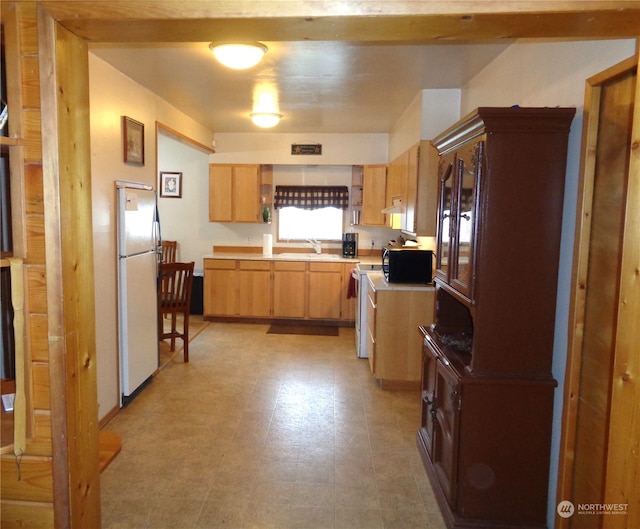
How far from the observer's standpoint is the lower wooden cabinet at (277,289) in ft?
19.4

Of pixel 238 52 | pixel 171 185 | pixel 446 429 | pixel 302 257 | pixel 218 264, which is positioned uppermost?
pixel 238 52

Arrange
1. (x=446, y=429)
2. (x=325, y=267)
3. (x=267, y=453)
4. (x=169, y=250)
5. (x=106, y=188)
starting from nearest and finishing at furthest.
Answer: (x=446, y=429) → (x=267, y=453) → (x=106, y=188) → (x=325, y=267) → (x=169, y=250)

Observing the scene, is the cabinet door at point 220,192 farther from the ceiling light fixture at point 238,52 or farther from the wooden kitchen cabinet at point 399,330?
the ceiling light fixture at point 238,52

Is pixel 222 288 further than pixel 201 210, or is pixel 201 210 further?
pixel 201 210

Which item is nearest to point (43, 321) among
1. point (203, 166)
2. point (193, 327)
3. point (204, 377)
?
point (204, 377)

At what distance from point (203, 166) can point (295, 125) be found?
5.45 feet

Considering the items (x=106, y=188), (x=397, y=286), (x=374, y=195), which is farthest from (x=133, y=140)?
(x=374, y=195)

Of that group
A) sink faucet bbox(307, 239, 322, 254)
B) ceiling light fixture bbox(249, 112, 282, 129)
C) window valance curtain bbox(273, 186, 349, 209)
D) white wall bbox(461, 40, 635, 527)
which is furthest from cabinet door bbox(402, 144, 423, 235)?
sink faucet bbox(307, 239, 322, 254)

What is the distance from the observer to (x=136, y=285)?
12.0ft

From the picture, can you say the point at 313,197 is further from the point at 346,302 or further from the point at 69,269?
the point at 69,269

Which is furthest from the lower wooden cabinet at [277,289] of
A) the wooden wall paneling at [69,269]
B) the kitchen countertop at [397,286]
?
the wooden wall paneling at [69,269]

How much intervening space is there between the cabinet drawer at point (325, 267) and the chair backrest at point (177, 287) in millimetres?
1805

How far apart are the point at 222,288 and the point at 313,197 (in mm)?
1781

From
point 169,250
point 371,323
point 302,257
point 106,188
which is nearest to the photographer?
point 106,188
